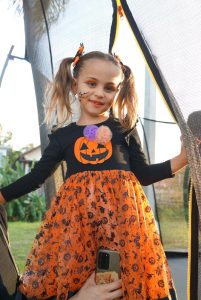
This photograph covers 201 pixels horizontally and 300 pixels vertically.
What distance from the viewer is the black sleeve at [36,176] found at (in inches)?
61.7

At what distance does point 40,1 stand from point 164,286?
1.29 metres

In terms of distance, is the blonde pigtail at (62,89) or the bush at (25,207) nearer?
the blonde pigtail at (62,89)

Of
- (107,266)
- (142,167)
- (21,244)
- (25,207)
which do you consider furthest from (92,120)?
(25,207)

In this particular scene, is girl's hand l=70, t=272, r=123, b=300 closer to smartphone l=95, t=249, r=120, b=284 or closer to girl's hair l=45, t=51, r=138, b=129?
smartphone l=95, t=249, r=120, b=284

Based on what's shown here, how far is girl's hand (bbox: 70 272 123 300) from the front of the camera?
1.38 m

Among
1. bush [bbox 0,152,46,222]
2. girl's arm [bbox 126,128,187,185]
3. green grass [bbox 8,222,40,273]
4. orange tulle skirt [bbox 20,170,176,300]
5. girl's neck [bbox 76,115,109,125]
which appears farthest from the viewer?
bush [bbox 0,152,46,222]

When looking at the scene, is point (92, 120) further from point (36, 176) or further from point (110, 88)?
point (36, 176)

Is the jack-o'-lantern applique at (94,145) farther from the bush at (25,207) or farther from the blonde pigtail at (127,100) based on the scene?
the bush at (25,207)

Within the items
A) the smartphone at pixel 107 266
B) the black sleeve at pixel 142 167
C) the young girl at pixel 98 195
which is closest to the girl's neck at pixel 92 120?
the young girl at pixel 98 195

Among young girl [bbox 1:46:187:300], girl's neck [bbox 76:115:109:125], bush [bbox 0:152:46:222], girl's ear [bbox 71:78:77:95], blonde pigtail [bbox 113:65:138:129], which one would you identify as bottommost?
bush [bbox 0:152:46:222]

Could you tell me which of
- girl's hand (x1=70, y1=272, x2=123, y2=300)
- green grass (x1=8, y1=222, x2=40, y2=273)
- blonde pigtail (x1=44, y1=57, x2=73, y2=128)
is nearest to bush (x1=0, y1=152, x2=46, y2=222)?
green grass (x1=8, y1=222, x2=40, y2=273)

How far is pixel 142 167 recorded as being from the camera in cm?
152

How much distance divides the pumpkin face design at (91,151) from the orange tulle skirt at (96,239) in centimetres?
5

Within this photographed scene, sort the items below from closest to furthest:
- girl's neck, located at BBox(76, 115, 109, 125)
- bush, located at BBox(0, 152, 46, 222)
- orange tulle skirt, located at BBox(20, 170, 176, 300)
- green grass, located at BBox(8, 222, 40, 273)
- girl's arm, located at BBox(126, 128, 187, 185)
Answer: orange tulle skirt, located at BBox(20, 170, 176, 300) → girl's arm, located at BBox(126, 128, 187, 185) → girl's neck, located at BBox(76, 115, 109, 125) → green grass, located at BBox(8, 222, 40, 273) → bush, located at BBox(0, 152, 46, 222)
